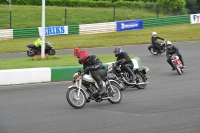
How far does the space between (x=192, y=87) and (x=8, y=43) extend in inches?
820

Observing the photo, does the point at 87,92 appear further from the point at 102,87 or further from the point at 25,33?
the point at 25,33

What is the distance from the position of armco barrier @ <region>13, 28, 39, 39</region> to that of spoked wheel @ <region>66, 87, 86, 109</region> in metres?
25.3

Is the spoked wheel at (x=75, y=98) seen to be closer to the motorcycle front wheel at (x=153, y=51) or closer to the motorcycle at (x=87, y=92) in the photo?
the motorcycle at (x=87, y=92)

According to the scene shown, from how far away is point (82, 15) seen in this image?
4644 centimetres

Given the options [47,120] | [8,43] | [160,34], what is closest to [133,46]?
[160,34]

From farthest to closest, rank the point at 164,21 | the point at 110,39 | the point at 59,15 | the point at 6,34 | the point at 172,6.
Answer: the point at 172,6 < the point at 59,15 < the point at 164,21 < the point at 6,34 < the point at 110,39

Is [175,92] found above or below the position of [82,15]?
Result: below

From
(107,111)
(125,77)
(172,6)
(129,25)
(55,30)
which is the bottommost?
(107,111)

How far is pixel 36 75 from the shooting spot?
55.8ft

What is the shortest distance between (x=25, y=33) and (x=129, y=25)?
334 inches

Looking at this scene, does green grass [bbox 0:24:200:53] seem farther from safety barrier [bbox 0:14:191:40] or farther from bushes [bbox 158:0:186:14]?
bushes [bbox 158:0:186:14]

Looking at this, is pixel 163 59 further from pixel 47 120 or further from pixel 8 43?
pixel 47 120

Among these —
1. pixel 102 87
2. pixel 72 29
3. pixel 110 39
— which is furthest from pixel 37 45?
pixel 102 87

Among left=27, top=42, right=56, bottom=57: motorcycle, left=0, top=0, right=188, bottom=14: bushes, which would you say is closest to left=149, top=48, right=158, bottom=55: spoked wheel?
left=27, top=42, right=56, bottom=57: motorcycle
